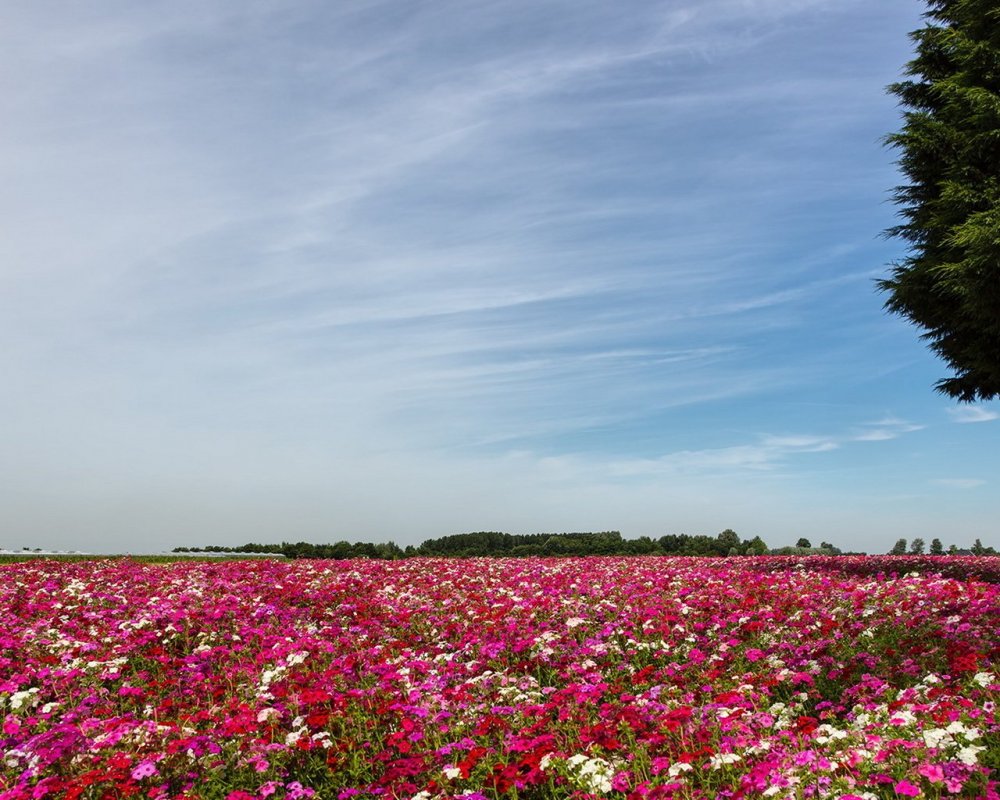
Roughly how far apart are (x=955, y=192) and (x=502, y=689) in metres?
17.5

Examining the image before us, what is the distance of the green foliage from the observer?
1655 centimetres

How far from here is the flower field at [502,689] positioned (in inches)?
225

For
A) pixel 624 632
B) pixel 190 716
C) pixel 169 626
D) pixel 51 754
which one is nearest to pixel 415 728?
pixel 190 716

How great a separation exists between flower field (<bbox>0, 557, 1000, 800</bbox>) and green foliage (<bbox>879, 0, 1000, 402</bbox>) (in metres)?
7.56

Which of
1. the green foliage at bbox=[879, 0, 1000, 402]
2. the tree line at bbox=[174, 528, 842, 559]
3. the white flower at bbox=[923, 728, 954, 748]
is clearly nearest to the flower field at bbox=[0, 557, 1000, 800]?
the white flower at bbox=[923, 728, 954, 748]

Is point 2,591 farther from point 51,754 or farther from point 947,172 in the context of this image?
point 947,172

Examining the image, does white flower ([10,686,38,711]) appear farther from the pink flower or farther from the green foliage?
the green foliage

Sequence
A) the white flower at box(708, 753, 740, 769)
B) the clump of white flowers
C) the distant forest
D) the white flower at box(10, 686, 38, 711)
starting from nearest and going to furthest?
the clump of white flowers, the white flower at box(708, 753, 740, 769), the white flower at box(10, 686, 38, 711), the distant forest

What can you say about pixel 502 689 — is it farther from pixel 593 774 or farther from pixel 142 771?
pixel 142 771

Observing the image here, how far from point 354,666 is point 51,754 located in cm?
333

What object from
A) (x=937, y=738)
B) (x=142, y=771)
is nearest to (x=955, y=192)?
(x=937, y=738)

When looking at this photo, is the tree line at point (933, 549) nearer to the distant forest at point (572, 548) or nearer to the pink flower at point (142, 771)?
the distant forest at point (572, 548)

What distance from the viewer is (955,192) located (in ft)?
58.5

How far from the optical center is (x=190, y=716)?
739 cm
